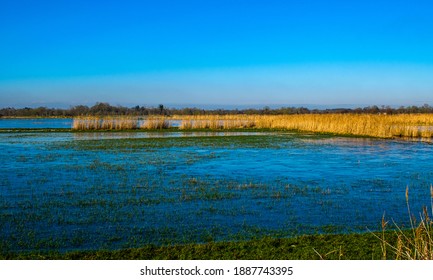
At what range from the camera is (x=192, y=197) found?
10.5 m

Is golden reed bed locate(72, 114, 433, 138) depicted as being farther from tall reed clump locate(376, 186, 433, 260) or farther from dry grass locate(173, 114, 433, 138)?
tall reed clump locate(376, 186, 433, 260)

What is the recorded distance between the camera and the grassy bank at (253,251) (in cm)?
626

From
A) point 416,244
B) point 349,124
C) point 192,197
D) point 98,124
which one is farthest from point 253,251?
point 98,124

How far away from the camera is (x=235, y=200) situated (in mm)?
10203

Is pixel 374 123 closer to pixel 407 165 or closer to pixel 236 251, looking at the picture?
pixel 407 165

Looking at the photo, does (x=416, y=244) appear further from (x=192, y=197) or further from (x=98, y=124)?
(x=98, y=124)

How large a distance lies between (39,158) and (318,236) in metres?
14.4

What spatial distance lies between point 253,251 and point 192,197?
13.5 ft

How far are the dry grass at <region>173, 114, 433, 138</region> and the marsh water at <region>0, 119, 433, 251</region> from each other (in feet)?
45.9

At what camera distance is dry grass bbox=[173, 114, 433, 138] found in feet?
107

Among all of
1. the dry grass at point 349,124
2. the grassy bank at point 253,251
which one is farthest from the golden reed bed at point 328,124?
the grassy bank at point 253,251

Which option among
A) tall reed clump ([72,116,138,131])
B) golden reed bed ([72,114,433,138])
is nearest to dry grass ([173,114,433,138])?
golden reed bed ([72,114,433,138])
